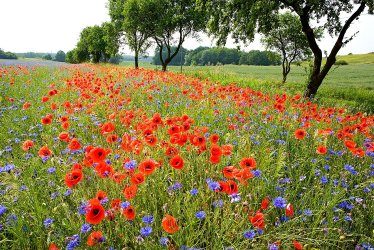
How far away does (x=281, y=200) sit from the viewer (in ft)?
6.28

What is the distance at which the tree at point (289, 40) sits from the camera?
25484mm

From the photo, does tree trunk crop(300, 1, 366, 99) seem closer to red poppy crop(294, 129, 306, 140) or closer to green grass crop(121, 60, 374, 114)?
green grass crop(121, 60, 374, 114)

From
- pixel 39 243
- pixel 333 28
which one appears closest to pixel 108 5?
pixel 333 28

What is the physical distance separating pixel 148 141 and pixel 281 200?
117 centimetres

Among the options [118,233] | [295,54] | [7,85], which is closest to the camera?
[118,233]

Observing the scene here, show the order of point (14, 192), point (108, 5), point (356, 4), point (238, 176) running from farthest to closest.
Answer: point (108, 5), point (356, 4), point (14, 192), point (238, 176)

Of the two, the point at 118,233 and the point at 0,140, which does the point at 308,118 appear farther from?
the point at 0,140

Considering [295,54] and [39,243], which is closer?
[39,243]

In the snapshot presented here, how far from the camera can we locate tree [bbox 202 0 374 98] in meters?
11.7

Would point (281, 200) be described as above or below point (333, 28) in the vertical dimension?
below

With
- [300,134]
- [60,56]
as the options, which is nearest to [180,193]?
[300,134]

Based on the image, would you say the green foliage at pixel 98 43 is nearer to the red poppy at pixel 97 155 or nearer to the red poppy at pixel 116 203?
the red poppy at pixel 97 155

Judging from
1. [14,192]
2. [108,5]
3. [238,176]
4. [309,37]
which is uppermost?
[108,5]

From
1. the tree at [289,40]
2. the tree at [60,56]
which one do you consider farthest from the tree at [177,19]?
the tree at [60,56]
